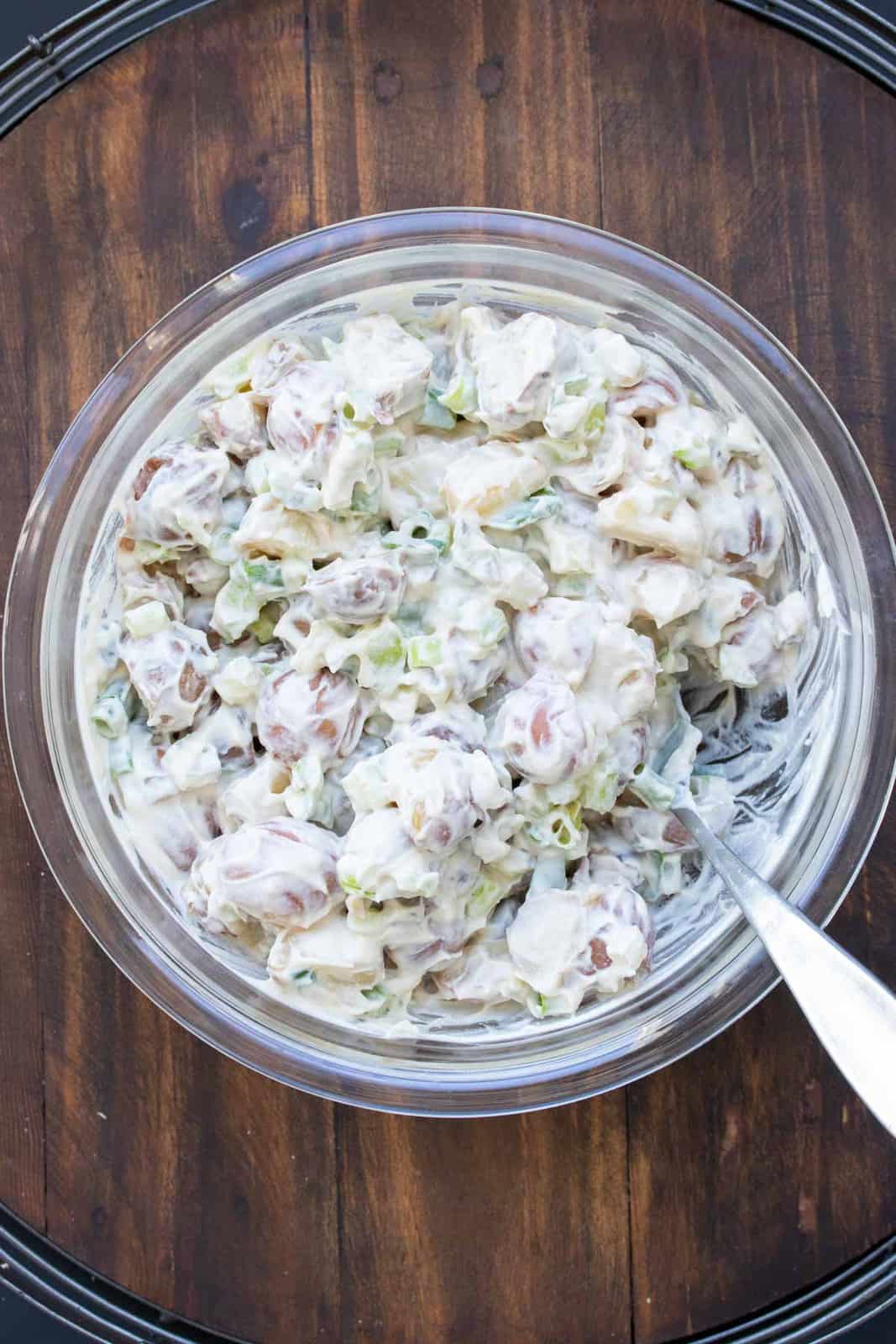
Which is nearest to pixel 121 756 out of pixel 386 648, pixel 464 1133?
pixel 386 648

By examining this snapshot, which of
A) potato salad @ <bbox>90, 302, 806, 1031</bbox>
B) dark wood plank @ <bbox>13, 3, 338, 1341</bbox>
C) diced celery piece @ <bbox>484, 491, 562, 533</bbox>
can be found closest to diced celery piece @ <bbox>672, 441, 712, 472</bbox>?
potato salad @ <bbox>90, 302, 806, 1031</bbox>

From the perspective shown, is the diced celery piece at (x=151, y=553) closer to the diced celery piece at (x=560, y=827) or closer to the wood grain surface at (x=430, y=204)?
the wood grain surface at (x=430, y=204)

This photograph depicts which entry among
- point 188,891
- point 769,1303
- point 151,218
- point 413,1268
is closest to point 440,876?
point 188,891

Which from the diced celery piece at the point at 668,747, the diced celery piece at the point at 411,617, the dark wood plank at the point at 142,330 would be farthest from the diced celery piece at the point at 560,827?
the dark wood plank at the point at 142,330

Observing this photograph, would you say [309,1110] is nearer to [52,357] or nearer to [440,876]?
[440,876]

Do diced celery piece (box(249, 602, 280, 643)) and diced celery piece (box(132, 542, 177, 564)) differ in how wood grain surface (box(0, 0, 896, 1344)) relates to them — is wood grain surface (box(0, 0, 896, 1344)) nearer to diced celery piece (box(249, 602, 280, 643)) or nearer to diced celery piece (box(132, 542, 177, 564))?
diced celery piece (box(132, 542, 177, 564))

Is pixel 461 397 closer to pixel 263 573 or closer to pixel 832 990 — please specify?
pixel 263 573
